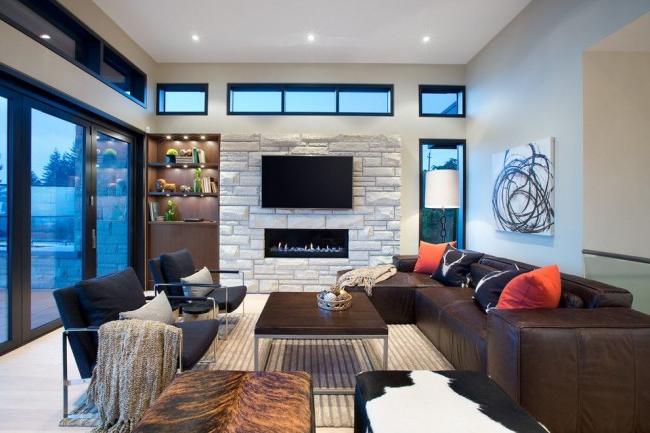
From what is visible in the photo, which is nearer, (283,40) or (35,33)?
(35,33)

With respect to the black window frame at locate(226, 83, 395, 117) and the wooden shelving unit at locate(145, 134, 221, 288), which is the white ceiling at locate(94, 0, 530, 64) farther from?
the wooden shelving unit at locate(145, 134, 221, 288)

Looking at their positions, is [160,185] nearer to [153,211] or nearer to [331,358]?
[153,211]

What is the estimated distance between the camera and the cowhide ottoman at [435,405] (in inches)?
48.1

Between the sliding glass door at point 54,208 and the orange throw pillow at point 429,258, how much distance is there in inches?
164

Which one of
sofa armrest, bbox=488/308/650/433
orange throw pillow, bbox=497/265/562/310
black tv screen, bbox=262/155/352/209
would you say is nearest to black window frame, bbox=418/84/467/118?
black tv screen, bbox=262/155/352/209

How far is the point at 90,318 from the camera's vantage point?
6.72 feet

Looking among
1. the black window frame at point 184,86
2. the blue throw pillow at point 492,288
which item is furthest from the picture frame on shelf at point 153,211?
the blue throw pillow at point 492,288

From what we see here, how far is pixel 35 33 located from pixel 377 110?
4220mm

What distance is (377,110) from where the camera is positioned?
5289mm

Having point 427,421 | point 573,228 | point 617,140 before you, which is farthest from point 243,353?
point 617,140

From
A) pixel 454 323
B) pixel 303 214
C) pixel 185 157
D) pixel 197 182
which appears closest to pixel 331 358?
pixel 454 323

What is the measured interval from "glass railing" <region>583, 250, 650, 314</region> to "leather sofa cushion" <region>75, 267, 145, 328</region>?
3.70 meters

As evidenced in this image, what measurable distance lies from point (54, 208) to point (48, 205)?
0.08 m

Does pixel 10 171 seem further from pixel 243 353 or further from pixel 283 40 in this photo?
pixel 283 40
